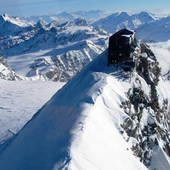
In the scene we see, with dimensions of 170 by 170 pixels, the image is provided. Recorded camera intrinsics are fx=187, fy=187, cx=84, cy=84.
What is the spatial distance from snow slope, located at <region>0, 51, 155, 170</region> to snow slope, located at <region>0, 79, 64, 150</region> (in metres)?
5.16

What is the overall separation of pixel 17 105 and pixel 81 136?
52.7ft

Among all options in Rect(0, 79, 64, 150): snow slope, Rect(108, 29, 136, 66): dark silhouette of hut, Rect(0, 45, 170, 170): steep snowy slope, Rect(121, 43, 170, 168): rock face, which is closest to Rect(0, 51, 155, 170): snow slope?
Rect(0, 45, 170, 170): steep snowy slope

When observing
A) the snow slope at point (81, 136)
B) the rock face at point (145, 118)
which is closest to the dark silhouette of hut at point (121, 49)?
the rock face at point (145, 118)

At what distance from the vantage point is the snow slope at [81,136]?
897 cm

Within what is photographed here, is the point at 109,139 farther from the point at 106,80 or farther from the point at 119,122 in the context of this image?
the point at 106,80

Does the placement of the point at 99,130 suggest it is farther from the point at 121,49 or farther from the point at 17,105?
the point at 17,105

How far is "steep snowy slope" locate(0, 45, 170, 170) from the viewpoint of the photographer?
9266 millimetres

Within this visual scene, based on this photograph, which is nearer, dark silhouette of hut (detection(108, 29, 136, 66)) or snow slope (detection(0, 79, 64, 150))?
dark silhouette of hut (detection(108, 29, 136, 66))

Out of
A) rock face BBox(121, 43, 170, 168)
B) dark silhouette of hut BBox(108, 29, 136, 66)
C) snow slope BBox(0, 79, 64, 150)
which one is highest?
dark silhouette of hut BBox(108, 29, 136, 66)

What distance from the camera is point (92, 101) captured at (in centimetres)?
1242

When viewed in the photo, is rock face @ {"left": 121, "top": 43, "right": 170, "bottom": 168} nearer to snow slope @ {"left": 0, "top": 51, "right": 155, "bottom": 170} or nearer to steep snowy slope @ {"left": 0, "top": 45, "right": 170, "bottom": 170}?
steep snowy slope @ {"left": 0, "top": 45, "right": 170, "bottom": 170}

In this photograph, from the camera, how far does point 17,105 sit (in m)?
23.5

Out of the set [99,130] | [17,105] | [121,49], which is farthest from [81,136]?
[17,105]

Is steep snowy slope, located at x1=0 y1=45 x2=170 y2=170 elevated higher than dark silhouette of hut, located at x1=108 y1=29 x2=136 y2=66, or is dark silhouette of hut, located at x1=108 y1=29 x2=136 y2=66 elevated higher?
dark silhouette of hut, located at x1=108 y1=29 x2=136 y2=66
